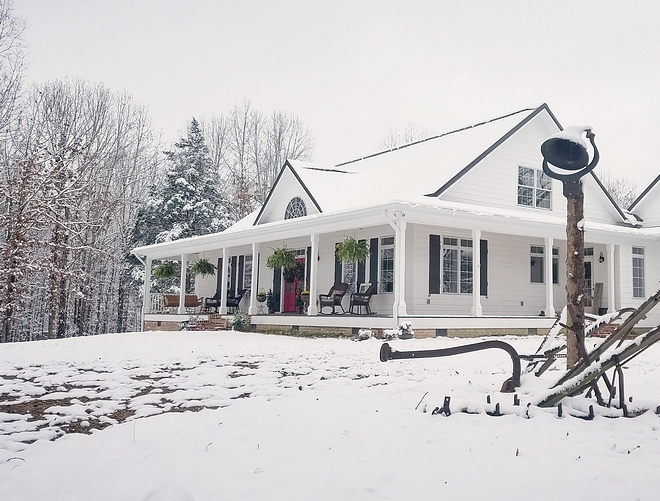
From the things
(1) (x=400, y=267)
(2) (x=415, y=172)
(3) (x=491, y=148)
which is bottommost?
(1) (x=400, y=267)

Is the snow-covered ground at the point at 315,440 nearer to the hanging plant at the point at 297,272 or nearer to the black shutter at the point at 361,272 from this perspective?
the black shutter at the point at 361,272

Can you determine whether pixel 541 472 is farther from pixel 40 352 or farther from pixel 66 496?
pixel 40 352

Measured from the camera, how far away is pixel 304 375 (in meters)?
6.84

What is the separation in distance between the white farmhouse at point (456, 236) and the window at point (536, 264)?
0.10 ft

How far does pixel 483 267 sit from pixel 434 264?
60.2 inches

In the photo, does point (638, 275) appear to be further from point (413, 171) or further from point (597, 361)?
point (597, 361)

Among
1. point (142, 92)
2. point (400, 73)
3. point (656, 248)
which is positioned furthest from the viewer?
point (400, 73)

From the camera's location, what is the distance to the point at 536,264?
16641mm

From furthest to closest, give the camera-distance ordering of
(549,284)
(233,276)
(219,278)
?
(219,278) → (233,276) → (549,284)

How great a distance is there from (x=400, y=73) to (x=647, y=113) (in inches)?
579

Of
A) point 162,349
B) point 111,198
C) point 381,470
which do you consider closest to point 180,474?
point 381,470

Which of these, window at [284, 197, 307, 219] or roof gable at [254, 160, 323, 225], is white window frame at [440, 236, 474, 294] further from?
window at [284, 197, 307, 219]

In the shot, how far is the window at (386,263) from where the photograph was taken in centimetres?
1472

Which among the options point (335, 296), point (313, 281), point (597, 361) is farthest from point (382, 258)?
point (597, 361)
